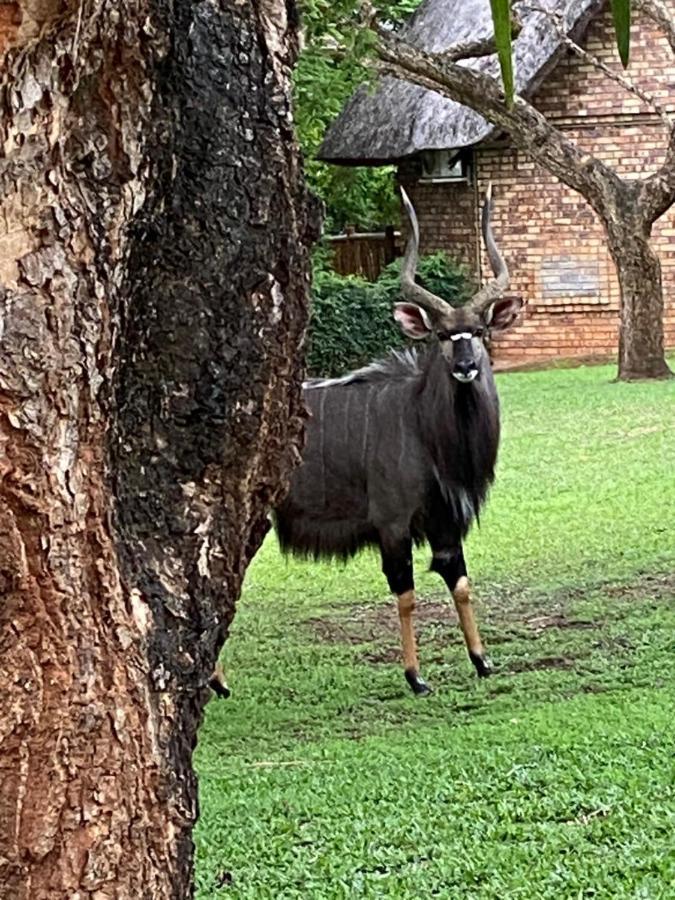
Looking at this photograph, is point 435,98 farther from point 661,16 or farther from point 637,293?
point 661,16

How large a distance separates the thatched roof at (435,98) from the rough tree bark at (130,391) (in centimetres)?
1824

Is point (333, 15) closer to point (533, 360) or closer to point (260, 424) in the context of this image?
point (260, 424)

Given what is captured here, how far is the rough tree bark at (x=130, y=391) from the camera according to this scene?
2070 millimetres

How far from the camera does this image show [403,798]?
5602 mm

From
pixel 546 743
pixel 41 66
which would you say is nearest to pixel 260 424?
pixel 41 66

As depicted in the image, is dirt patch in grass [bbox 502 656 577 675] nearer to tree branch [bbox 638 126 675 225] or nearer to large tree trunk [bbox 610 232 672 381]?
tree branch [bbox 638 126 675 225]

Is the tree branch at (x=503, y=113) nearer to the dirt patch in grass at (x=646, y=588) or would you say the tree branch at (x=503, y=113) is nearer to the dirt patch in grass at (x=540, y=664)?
the dirt patch in grass at (x=646, y=588)

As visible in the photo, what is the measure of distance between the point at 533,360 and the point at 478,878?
18885mm

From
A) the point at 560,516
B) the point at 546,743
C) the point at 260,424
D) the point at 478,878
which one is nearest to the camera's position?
the point at 260,424

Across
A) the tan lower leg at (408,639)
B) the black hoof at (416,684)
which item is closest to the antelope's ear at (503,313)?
the tan lower leg at (408,639)

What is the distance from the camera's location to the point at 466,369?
7914 millimetres

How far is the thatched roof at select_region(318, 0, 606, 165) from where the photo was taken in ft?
70.6

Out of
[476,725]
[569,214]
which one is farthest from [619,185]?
[476,725]

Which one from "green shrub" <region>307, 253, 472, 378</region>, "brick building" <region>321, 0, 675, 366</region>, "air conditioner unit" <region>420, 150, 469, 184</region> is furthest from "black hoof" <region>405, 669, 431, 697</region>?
"air conditioner unit" <region>420, 150, 469, 184</region>
